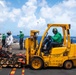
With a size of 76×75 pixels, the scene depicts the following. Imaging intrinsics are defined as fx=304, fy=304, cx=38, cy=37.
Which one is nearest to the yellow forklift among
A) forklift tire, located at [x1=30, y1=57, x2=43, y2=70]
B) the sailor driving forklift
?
forklift tire, located at [x1=30, y1=57, x2=43, y2=70]

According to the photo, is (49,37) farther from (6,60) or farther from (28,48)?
(6,60)

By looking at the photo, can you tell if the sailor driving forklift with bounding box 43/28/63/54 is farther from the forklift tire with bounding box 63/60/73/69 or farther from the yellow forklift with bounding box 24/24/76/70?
the forklift tire with bounding box 63/60/73/69

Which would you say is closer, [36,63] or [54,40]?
[36,63]

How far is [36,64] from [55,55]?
1.08 metres

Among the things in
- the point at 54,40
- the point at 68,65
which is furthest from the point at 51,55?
the point at 68,65

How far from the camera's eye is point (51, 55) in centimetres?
1532

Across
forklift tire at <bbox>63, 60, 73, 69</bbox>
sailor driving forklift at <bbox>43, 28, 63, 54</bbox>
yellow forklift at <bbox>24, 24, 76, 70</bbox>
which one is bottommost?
forklift tire at <bbox>63, 60, 73, 69</bbox>

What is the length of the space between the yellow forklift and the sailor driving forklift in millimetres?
188

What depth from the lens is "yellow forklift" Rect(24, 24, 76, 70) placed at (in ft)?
49.5

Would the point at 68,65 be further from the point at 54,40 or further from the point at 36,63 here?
the point at 36,63

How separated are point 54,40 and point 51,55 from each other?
2.69 ft

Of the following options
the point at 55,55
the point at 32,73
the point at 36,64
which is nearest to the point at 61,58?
the point at 55,55

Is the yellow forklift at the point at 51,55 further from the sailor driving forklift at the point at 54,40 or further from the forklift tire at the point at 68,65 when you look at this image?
the sailor driving forklift at the point at 54,40

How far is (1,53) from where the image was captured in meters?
16.2
